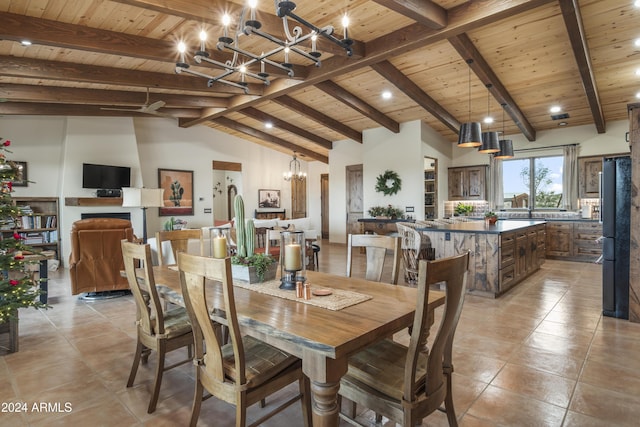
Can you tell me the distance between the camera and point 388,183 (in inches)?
330

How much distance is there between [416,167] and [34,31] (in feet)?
22.1

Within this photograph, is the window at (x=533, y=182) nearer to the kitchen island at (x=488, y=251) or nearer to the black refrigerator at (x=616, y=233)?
the kitchen island at (x=488, y=251)

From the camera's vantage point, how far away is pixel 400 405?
138 centimetres

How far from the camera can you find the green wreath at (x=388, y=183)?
323 inches

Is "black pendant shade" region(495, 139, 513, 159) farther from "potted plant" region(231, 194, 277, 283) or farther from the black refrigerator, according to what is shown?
"potted plant" region(231, 194, 277, 283)

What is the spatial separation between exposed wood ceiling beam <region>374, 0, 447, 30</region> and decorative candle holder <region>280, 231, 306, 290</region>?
2581 mm

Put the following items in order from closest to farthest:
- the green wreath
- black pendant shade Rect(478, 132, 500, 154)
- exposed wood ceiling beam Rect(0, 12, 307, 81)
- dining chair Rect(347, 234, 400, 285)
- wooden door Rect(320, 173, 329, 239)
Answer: dining chair Rect(347, 234, 400, 285) → exposed wood ceiling beam Rect(0, 12, 307, 81) → black pendant shade Rect(478, 132, 500, 154) → the green wreath → wooden door Rect(320, 173, 329, 239)

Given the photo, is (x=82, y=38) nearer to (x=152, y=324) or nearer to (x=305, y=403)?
(x=152, y=324)

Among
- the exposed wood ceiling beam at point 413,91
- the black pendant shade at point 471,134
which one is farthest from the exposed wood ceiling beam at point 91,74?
the black pendant shade at point 471,134

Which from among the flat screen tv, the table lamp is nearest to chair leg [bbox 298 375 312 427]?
the table lamp

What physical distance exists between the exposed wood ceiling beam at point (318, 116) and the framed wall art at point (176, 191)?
3.55m

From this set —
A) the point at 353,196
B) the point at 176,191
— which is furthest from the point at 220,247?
the point at 353,196

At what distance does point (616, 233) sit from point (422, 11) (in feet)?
10.1

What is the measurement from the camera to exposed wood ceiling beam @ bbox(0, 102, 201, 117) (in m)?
6.21
